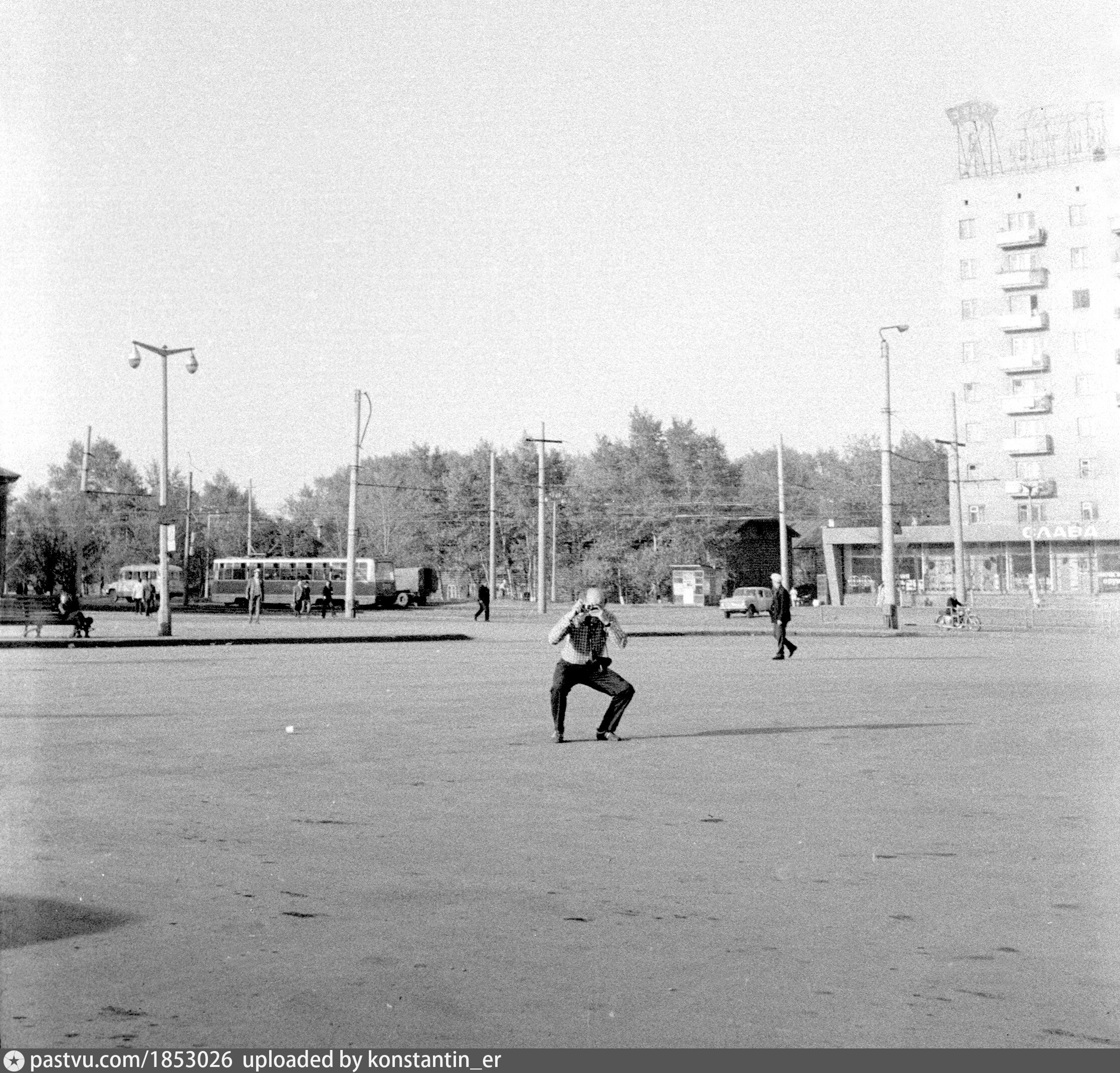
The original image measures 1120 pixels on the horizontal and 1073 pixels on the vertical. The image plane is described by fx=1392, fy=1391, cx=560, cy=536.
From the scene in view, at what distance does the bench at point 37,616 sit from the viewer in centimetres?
3400

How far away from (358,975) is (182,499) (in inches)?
4149

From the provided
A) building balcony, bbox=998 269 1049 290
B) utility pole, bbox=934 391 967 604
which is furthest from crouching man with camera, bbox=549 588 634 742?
building balcony, bbox=998 269 1049 290

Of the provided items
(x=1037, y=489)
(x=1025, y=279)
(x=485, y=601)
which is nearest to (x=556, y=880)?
(x=485, y=601)

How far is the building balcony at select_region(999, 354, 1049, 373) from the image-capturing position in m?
80.3

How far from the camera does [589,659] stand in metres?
13.8

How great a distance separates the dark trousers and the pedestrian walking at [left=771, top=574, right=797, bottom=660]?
13.7 metres

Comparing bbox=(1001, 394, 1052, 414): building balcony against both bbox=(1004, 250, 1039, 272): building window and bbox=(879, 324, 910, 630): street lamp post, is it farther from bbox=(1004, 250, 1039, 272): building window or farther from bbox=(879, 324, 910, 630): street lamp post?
bbox=(879, 324, 910, 630): street lamp post

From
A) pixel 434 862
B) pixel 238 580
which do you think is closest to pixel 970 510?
pixel 238 580

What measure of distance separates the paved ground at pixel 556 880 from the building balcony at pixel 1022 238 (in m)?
71.8

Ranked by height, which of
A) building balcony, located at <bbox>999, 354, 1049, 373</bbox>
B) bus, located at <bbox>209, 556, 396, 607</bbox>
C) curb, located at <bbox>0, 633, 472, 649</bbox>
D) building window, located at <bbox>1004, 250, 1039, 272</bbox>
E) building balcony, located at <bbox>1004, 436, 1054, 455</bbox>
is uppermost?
building window, located at <bbox>1004, 250, 1039, 272</bbox>

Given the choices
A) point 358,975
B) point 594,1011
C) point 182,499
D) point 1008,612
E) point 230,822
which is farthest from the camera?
point 182,499

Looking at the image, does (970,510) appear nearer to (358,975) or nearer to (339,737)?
(339,737)

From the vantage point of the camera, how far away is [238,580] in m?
81.4

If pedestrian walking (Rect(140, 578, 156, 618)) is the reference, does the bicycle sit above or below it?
below
